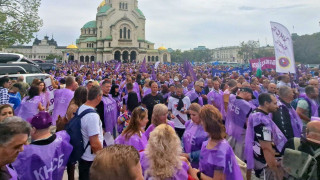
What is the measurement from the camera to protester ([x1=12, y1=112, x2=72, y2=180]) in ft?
8.71

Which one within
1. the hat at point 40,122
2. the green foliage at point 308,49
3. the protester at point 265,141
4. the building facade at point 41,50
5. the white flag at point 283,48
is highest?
the building facade at point 41,50

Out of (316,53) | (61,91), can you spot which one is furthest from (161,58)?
(61,91)

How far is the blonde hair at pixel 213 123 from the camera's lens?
112 inches

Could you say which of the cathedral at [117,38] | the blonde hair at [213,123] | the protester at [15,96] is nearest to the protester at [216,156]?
the blonde hair at [213,123]

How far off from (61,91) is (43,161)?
387 centimetres

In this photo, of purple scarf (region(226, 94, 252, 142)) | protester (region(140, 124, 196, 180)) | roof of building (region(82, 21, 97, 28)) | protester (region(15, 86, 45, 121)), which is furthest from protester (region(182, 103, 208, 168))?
roof of building (region(82, 21, 97, 28))

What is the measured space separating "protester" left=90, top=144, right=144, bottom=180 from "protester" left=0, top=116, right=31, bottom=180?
1.05 m

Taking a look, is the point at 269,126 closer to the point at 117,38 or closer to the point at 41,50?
the point at 117,38

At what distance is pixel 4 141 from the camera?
2.12 metres

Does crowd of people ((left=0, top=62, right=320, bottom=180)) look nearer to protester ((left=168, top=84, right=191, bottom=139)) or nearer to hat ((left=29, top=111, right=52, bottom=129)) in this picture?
hat ((left=29, top=111, right=52, bottom=129))

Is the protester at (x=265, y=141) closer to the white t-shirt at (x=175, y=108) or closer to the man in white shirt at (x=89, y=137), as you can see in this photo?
the white t-shirt at (x=175, y=108)

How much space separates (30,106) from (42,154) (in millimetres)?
3316

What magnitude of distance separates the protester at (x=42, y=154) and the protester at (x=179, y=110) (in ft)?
10.6

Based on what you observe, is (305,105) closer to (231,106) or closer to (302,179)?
(231,106)
